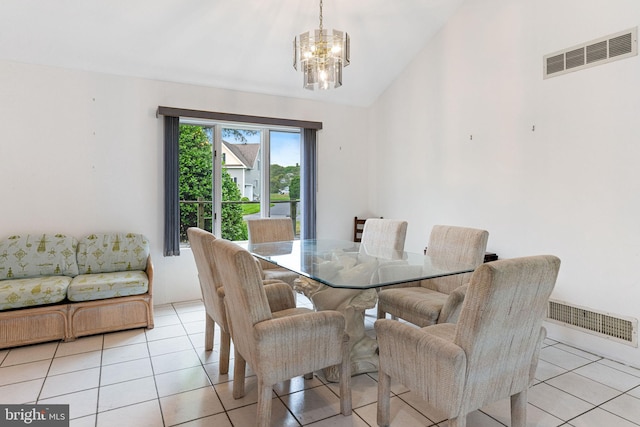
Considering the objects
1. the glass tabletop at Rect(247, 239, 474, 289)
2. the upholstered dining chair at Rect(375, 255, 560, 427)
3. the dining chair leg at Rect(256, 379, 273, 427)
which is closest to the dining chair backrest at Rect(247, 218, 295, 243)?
the glass tabletop at Rect(247, 239, 474, 289)

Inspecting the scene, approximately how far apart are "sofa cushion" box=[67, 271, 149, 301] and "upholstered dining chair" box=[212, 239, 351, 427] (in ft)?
5.79

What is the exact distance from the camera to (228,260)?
179 cm

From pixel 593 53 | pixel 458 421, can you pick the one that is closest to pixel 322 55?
pixel 593 53

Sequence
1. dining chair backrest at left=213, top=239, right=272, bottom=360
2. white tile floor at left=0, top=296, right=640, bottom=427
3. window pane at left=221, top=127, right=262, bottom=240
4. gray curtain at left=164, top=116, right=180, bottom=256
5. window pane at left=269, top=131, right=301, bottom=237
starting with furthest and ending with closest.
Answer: window pane at left=269, top=131, right=301, bottom=237, window pane at left=221, top=127, right=262, bottom=240, gray curtain at left=164, top=116, right=180, bottom=256, white tile floor at left=0, top=296, right=640, bottom=427, dining chair backrest at left=213, top=239, right=272, bottom=360

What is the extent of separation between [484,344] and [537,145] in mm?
2485

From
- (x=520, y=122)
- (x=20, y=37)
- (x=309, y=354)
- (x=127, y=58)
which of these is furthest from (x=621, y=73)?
(x=20, y=37)

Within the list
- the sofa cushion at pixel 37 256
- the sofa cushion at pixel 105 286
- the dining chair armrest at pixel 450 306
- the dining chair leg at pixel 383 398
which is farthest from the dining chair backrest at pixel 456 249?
the sofa cushion at pixel 37 256

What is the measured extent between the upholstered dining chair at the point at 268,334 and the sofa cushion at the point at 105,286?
69.5 inches

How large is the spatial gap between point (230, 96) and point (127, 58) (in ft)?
3.70

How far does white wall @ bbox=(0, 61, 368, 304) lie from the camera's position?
3.44 meters

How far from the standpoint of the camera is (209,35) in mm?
3709

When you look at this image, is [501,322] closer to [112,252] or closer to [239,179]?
[112,252]

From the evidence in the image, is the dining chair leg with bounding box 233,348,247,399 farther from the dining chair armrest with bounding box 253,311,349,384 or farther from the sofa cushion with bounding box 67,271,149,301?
the sofa cushion with bounding box 67,271,149,301

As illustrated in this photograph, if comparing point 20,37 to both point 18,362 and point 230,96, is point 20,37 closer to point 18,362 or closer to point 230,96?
point 230,96
